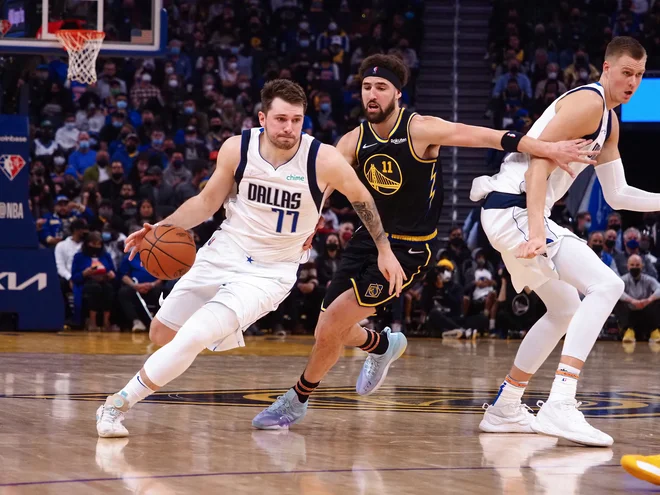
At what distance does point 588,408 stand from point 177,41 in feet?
49.1

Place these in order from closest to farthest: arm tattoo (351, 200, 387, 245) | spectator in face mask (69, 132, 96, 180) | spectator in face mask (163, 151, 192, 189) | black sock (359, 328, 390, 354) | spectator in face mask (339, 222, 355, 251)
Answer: arm tattoo (351, 200, 387, 245) < black sock (359, 328, 390, 354) < spectator in face mask (339, 222, 355, 251) < spectator in face mask (163, 151, 192, 189) < spectator in face mask (69, 132, 96, 180)

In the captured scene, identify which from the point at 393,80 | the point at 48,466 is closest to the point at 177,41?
the point at 393,80

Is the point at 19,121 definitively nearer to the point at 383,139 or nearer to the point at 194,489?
the point at 383,139

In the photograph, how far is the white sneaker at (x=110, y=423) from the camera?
5.55 meters

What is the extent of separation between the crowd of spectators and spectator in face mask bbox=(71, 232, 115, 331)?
0.05ft

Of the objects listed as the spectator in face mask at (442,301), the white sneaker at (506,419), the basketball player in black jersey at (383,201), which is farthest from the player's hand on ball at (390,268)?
the spectator in face mask at (442,301)

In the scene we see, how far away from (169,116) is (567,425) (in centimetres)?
1411

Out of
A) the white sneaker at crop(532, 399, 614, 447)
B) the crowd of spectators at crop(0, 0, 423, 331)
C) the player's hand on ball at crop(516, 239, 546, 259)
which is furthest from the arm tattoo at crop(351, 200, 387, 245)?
the crowd of spectators at crop(0, 0, 423, 331)

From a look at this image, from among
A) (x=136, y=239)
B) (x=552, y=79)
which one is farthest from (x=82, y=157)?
(x=136, y=239)

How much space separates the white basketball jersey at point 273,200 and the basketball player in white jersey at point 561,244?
3.73ft

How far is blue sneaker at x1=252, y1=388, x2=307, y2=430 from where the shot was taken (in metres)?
6.22

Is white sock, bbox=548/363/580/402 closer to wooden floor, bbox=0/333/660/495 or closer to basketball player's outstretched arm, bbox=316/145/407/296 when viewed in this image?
wooden floor, bbox=0/333/660/495

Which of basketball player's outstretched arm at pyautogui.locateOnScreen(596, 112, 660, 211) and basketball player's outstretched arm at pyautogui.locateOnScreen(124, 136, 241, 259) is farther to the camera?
basketball player's outstretched arm at pyautogui.locateOnScreen(596, 112, 660, 211)

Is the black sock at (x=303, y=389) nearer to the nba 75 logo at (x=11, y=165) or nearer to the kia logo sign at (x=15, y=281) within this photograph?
the kia logo sign at (x=15, y=281)
